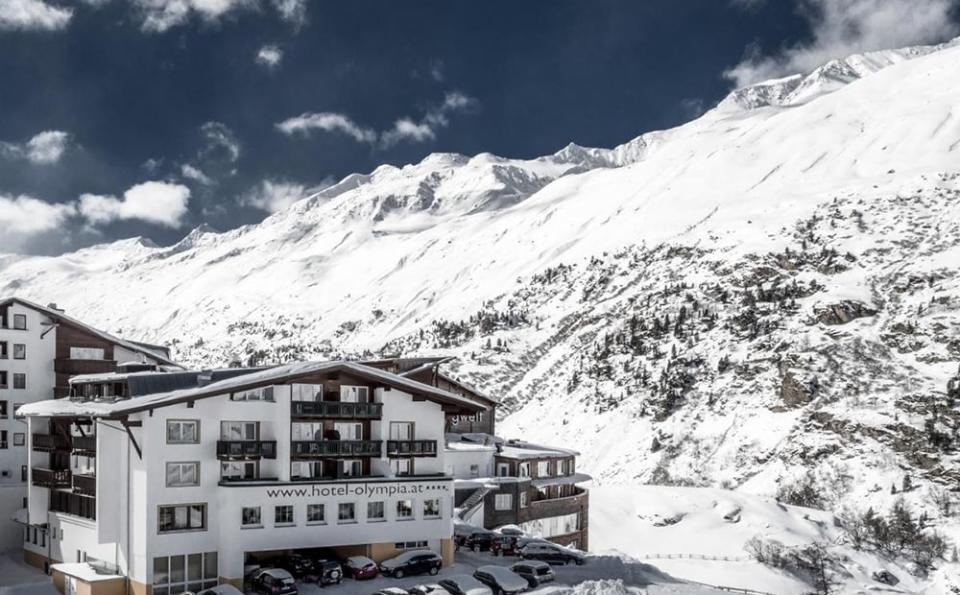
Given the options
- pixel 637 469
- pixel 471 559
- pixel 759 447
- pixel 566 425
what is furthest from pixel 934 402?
pixel 471 559

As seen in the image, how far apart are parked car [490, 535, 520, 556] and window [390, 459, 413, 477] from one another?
1071 centimetres

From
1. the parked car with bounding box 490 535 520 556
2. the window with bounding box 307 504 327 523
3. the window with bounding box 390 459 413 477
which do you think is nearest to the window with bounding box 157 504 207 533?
the window with bounding box 307 504 327 523

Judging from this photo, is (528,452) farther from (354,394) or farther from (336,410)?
(336,410)

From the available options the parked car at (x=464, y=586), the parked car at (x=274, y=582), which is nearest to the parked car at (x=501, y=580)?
the parked car at (x=464, y=586)

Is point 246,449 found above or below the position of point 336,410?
below

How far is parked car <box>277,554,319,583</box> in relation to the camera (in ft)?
178

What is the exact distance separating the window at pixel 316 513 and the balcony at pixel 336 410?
5504 mm

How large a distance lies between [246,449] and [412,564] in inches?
501

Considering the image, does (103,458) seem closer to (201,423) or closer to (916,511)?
(201,423)

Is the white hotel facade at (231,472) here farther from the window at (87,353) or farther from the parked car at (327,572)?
the window at (87,353)

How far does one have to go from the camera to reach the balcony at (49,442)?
208 feet

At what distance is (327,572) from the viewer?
5388 cm

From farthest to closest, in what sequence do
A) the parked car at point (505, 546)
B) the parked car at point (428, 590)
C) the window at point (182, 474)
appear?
the parked car at point (505, 546), the window at point (182, 474), the parked car at point (428, 590)

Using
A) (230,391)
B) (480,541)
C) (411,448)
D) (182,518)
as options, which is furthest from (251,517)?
(480,541)
